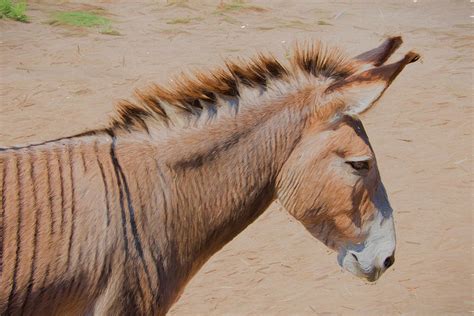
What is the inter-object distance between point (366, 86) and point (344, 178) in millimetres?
441

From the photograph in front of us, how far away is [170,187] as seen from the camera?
359cm

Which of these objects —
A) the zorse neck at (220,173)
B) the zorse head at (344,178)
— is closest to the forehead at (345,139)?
the zorse head at (344,178)

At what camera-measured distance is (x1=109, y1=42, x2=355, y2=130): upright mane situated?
368 centimetres

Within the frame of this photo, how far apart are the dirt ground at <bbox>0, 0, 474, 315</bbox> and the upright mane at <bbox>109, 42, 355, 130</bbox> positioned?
737mm

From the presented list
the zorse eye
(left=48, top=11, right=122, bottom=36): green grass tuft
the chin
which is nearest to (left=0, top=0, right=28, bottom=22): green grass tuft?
(left=48, top=11, right=122, bottom=36): green grass tuft

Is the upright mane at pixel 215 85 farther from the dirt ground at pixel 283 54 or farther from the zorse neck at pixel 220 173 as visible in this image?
the dirt ground at pixel 283 54

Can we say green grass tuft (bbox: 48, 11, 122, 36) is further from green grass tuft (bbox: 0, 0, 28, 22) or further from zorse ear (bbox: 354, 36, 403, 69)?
zorse ear (bbox: 354, 36, 403, 69)

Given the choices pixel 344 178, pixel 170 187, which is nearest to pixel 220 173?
pixel 170 187

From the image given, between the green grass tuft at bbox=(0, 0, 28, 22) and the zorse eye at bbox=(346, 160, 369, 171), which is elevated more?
the zorse eye at bbox=(346, 160, 369, 171)

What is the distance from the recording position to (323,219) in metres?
3.82

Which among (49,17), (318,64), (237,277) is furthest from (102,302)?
(49,17)

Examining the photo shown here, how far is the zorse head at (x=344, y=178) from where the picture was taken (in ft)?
11.9

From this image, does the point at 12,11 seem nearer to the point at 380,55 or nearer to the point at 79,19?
the point at 79,19

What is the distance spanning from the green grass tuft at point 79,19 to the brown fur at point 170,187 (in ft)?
24.7
